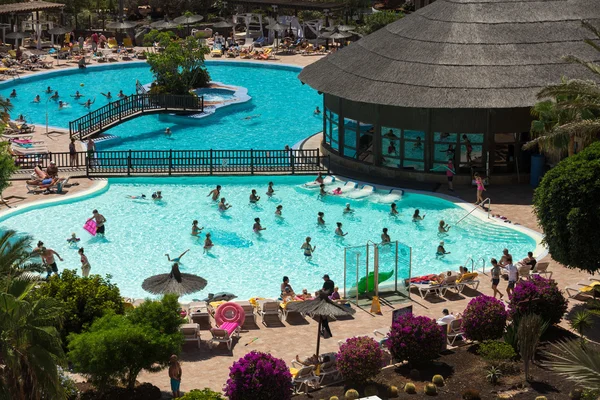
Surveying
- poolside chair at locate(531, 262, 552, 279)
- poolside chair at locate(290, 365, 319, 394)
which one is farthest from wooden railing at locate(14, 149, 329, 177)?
poolside chair at locate(290, 365, 319, 394)

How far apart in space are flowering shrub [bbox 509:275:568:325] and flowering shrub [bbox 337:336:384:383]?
437 cm

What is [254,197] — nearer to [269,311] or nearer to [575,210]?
[269,311]

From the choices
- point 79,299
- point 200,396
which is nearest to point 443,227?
point 79,299

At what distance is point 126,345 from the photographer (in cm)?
2328

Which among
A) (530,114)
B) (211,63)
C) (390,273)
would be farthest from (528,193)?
(211,63)

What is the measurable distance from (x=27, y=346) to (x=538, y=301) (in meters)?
13.1

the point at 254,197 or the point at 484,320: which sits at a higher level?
the point at 484,320

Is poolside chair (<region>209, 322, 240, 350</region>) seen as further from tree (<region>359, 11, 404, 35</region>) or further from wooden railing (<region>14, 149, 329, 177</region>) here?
tree (<region>359, 11, 404, 35</region>)

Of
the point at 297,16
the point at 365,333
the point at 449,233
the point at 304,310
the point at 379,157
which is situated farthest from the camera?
the point at 297,16

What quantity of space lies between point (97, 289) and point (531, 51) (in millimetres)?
22100

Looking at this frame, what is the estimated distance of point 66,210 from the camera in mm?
39719

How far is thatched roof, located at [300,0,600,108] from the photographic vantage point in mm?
40562

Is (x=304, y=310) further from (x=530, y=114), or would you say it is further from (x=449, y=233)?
(x=530, y=114)

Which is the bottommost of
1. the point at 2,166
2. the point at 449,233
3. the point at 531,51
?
the point at 449,233
